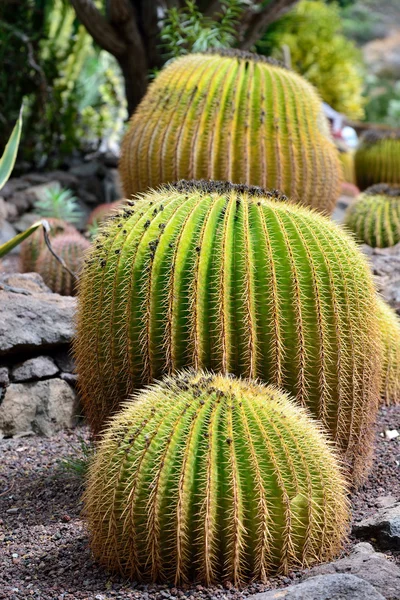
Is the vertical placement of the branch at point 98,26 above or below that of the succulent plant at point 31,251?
above

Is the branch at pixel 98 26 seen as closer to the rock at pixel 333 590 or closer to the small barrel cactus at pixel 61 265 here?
the small barrel cactus at pixel 61 265

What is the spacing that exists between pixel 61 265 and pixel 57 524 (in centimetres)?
329

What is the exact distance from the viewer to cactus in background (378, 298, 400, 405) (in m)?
4.80

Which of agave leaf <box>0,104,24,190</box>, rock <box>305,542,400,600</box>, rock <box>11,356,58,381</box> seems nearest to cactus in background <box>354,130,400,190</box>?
agave leaf <box>0,104,24,190</box>

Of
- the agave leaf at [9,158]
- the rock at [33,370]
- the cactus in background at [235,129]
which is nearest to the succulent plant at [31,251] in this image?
the cactus in background at [235,129]

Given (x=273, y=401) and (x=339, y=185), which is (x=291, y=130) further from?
(x=273, y=401)

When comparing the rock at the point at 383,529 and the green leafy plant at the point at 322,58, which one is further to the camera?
the green leafy plant at the point at 322,58

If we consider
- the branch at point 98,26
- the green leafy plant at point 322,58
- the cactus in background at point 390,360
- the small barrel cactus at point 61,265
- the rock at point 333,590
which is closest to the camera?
the rock at point 333,590

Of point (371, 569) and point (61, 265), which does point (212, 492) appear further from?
point (61, 265)

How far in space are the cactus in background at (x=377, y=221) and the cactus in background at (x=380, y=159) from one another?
544cm

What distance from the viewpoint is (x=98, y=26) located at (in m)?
9.23

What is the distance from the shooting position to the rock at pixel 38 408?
175 inches

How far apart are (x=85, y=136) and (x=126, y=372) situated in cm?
887

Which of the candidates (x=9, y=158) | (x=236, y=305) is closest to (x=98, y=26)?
(x=9, y=158)
